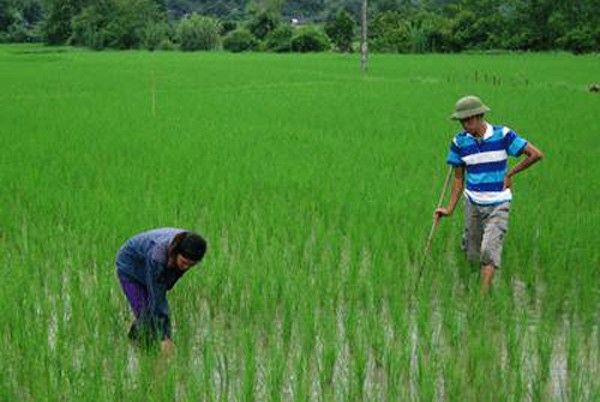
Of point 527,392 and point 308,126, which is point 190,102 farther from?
point 527,392

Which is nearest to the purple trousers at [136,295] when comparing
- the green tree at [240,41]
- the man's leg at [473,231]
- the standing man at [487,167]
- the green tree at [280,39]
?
the standing man at [487,167]

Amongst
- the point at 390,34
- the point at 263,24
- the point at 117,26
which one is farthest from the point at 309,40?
the point at 117,26

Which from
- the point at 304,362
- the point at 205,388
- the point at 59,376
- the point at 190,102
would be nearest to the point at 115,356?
the point at 59,376

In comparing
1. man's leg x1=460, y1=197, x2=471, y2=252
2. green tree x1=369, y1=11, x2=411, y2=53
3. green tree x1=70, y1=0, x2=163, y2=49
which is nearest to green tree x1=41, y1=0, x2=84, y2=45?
green tree x1=70, y1=0, x2=163, y2=49

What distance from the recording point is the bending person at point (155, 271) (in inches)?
111

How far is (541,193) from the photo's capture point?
20.1 feet

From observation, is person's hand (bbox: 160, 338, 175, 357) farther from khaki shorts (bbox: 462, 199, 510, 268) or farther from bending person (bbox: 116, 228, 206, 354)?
khaki shorts (bbox: 462, 199, 510, 268)

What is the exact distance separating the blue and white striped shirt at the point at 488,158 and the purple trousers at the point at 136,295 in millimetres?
1848

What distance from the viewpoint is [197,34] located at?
137 feet

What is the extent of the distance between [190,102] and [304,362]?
411 inches

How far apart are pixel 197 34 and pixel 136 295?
3995 cm

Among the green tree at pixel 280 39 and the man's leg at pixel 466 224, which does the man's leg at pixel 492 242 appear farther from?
the green tree at pixel 280 39

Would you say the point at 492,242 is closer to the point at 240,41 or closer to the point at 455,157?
the point at 455,157

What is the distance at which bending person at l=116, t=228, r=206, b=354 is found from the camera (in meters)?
2.81
